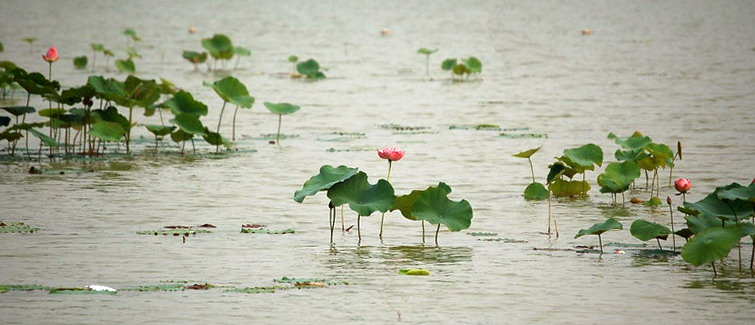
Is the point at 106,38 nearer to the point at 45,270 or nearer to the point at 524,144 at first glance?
the point at 524,144

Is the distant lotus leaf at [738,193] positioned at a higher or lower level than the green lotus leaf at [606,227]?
higher

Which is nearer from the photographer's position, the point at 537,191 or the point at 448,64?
the point at 537,191

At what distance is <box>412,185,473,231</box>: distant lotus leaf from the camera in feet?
17.5

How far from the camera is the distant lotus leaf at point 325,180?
5.36 m

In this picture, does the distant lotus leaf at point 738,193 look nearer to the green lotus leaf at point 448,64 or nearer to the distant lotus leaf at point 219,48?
the green lotus leaf at point 448,64

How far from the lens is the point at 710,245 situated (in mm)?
4664

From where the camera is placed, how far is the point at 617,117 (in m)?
10.0

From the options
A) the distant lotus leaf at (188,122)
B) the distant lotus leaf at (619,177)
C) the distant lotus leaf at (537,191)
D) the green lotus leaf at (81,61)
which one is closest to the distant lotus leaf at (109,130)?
the distant lotus leaf at (188,122)

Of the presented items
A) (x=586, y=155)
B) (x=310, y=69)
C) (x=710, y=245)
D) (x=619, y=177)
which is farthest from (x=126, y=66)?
(x=710, y=245)

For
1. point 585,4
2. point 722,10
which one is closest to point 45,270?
point 722,10

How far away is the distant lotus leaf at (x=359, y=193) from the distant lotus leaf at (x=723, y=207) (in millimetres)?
1154

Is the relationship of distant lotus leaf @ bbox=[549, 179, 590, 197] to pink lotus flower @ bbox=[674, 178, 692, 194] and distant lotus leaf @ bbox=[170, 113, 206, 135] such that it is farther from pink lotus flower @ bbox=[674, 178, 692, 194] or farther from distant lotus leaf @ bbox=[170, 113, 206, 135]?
distant lotus leaf @ bbox=[170, 113, 206, 135]

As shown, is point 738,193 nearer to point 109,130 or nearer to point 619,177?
point 619,177

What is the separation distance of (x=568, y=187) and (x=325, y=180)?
5.54 ft
